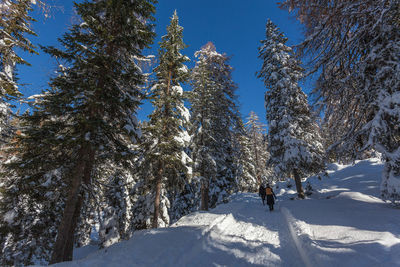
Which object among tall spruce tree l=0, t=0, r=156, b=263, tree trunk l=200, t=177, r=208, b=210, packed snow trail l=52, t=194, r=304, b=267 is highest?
tall spruce tree l=0, t=0, r=156, b=263

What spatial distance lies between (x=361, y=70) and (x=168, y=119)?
9774 millimetres

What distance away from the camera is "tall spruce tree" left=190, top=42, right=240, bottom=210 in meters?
16.3

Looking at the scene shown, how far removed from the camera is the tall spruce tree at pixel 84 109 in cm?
667

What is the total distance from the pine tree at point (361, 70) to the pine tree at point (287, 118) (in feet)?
22.4

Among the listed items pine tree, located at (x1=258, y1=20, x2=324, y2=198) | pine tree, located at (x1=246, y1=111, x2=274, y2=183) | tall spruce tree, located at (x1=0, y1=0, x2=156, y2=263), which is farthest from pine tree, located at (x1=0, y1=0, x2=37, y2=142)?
pine tree, located at (x1=246, y1=111, x2=274, y2=183)

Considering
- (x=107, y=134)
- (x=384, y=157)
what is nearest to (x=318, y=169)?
(x=384, y=157)

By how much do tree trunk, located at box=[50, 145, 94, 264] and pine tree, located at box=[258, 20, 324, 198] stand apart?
1362 cm

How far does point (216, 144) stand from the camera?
18234 millimetres

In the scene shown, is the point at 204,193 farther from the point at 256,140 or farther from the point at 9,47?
the point at 256,140

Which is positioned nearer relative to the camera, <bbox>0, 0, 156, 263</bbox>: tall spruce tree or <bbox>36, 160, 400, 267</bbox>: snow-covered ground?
<bbox>36, 160, 400, 267</bbox>: snow-covered ground

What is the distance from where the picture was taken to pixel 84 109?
25.9ft

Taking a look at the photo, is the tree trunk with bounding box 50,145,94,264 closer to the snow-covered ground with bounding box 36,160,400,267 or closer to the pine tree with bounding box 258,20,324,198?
the snow-covered ground with bounding box 36,160,400,267

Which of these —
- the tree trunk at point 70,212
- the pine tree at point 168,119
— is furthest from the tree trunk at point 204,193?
the tree trunk at point 70,212

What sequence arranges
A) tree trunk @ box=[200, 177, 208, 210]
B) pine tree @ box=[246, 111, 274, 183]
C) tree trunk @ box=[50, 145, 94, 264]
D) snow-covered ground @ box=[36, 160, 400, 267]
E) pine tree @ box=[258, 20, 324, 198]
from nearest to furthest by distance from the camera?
snow-covered ground @ box=[36, 160, 400, 267] → tree trunk @ box=[50, 145, 94, 264] → pine tree @ box=[258, 20, 324, 198] → tree trunk @ box=[200, 177, 208, 210] → pine tree @ box=[246, 111, 274, 183]
